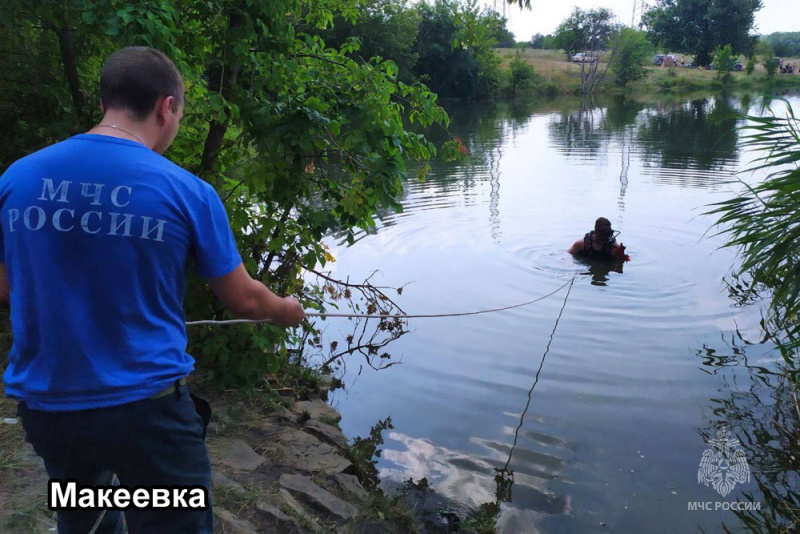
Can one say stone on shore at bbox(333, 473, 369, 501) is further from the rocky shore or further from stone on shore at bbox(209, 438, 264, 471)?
stone on shore at bbox(209, 438, 264, 471)

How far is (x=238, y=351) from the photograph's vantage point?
5.52 metres

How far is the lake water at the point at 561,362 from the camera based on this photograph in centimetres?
501

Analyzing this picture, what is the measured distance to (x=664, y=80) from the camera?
76750mm

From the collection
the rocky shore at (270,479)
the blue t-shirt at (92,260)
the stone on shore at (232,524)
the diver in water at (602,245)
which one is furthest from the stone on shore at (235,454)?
the diver in water at (602,245)

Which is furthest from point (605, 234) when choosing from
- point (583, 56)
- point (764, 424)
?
point (583, 56)

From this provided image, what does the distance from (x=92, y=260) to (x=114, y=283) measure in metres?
0.09

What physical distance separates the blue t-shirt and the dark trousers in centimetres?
5

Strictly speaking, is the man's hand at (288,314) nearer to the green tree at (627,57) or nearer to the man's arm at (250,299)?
the man's arm at (250,299)

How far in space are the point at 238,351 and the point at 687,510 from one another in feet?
11.9

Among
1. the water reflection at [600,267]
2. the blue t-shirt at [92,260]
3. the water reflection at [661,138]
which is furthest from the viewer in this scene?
the water reflection at [661,138]

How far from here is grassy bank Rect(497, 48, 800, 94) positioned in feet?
238

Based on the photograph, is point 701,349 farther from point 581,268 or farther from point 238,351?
point 238,351

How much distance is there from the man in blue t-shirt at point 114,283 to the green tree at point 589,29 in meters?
86.2

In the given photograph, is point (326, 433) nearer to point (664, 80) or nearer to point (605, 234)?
point (605, 234)
